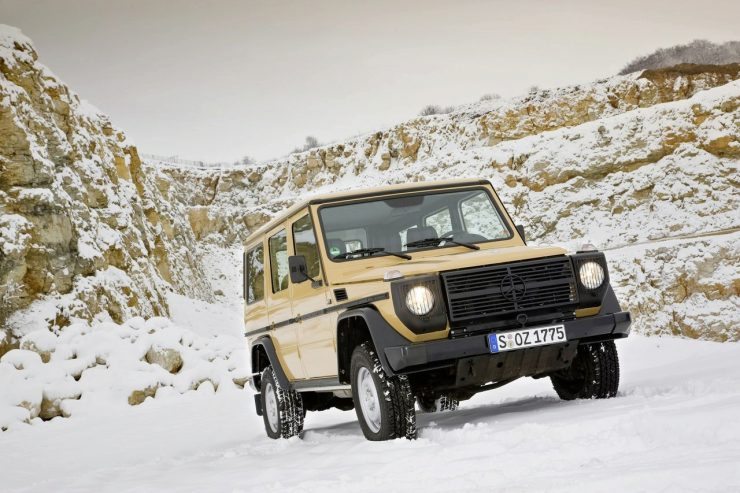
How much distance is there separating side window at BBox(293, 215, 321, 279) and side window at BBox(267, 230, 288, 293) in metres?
Answer: 0.30

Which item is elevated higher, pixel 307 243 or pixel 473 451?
pixel 307 243

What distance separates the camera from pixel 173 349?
1227cm

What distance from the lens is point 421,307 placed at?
502cm

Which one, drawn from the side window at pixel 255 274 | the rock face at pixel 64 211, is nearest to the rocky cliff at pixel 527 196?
the rock face at pixel 64 211

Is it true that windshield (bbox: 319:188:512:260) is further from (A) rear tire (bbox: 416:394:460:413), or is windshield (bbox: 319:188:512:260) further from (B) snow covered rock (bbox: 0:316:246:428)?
(B) snow covered rock (bbox: 0:316:246:428)

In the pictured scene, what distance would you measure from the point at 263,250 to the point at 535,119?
3748 cm

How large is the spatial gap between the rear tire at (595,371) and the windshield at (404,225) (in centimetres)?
122

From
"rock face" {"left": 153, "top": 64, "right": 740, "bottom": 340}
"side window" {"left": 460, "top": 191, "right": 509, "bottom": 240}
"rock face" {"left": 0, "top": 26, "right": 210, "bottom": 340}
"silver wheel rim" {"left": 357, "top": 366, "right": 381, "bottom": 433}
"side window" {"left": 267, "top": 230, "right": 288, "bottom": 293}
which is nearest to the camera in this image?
"silver wheel rim" {"left": 357, "top": 366, "right": 381, "bottom": 433}

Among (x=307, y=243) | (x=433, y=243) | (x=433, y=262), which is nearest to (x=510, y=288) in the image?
(x=433, y=262)

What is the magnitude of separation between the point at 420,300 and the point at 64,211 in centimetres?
1360

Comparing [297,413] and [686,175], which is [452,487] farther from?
[686,175]

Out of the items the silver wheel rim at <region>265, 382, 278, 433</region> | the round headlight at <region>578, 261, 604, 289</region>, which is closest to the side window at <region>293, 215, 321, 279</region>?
the silver wheel rim at <region>265, 382, 278, 433</region>

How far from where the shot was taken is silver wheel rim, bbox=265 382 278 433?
24.8ft

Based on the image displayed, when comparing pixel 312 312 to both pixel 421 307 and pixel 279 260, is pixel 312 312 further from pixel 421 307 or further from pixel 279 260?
pixel 421 307
